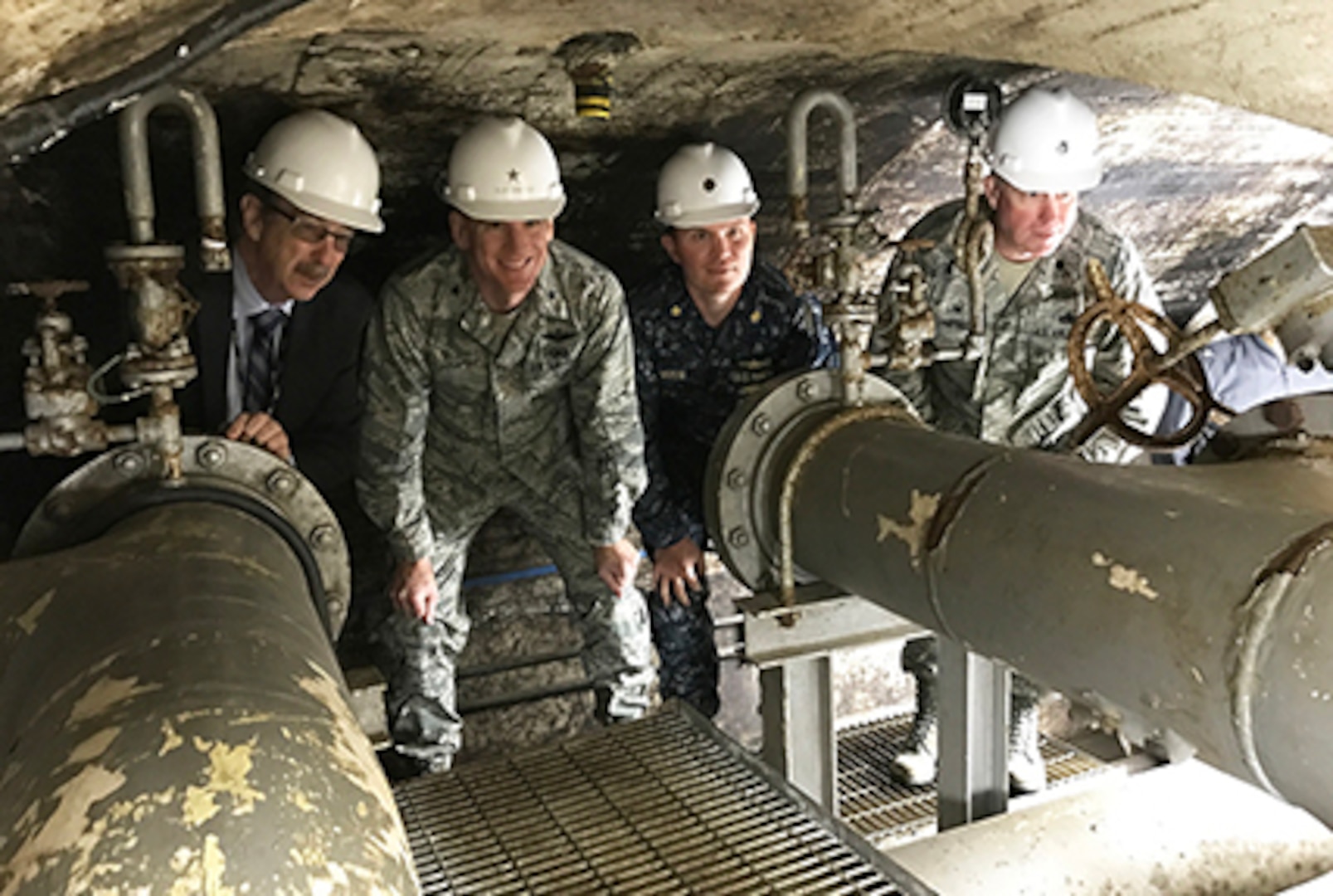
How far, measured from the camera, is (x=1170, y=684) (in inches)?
54.3

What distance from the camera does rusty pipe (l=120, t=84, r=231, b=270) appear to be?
1.98m

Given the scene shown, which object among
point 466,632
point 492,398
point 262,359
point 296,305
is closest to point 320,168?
point 296,305

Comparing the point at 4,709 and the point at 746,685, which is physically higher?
the point at 4,709

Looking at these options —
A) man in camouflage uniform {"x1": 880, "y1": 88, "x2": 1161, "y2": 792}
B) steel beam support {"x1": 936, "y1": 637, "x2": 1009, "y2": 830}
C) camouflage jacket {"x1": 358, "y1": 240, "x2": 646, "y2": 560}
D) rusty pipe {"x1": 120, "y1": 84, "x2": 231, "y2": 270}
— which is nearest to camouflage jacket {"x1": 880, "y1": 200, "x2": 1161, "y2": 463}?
man in camouflage uniform {"x1": 880, "y1": 88, "x2": 1161, "y2": 792}

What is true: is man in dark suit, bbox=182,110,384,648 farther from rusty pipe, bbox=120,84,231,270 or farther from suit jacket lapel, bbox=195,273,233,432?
rusty pipe, bbox=120,84,231,270

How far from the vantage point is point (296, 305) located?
112 inches

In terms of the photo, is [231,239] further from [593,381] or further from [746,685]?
[746,685]

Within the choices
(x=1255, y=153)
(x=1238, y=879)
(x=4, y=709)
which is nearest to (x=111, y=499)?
(x=4, y=709)

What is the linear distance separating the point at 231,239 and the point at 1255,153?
11.4 feet

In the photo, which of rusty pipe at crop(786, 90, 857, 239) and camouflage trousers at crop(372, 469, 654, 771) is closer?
rusty pipe at crop(786, 90, 857, 239)

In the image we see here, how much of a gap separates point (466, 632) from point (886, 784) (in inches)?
52.5

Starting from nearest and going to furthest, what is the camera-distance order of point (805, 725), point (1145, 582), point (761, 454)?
point (1145, 582)
point (805, 725)
point (761, 454)

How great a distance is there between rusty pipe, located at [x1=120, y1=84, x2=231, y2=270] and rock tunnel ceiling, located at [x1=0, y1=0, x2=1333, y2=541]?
0.13 metres

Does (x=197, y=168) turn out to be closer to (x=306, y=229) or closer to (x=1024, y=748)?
(x=306, y=229)
